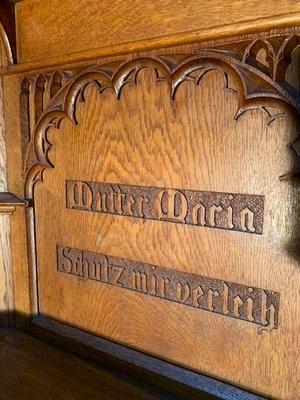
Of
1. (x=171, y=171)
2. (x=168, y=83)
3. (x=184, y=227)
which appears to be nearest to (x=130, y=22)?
(x=168, y=83)

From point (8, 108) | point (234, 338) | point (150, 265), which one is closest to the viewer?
point (234, 338)

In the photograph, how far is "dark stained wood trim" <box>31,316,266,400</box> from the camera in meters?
0.85

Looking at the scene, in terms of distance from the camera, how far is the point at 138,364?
0.96m

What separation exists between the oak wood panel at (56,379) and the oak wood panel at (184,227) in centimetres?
9

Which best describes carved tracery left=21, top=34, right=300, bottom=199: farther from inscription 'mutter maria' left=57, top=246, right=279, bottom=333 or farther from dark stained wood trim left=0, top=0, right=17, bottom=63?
inscription 'mutter maria' left=57, top=246, right=279, bottom=333

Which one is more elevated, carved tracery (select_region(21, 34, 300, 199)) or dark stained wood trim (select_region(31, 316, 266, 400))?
carved tracery (select_region(21, 34, 300, 199))

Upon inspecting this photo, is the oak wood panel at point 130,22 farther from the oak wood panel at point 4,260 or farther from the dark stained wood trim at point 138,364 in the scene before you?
the dark stained wood trim at point 138,364

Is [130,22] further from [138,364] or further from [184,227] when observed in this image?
[138,364]

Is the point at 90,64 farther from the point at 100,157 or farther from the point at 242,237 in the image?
the point at 242,237

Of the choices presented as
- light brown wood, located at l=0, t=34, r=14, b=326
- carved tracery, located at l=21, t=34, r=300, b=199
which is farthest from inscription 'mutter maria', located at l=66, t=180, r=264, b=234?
light brown wood, located at l=0, t=34, r=14, b=326

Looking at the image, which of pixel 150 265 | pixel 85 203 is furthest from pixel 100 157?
pixel 150 265

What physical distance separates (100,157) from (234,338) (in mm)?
503

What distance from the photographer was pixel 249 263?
2.62 ft

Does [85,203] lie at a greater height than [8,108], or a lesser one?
lesser
